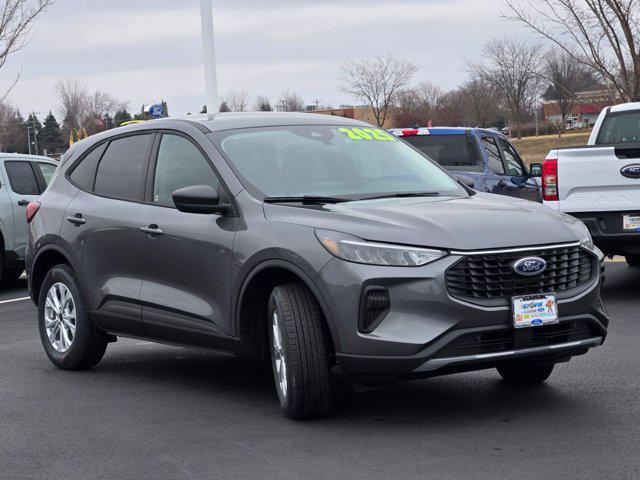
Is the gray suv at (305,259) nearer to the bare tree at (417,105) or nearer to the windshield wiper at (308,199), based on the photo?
the windshield wiper at (308,199)

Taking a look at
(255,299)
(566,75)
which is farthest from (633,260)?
(566,75)

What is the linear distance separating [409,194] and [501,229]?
956 millimetres

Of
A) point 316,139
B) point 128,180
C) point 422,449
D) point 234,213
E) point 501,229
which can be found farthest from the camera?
point 128,180

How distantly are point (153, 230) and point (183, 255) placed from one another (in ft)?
1.15

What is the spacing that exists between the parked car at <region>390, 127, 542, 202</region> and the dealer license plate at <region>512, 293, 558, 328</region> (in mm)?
9191

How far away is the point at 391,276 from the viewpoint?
5555 millimetres

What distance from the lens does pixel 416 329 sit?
554 cm

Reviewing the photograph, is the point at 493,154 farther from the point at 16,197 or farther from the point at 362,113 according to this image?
the point at 362,113

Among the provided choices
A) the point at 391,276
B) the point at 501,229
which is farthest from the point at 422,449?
the point at 501,229

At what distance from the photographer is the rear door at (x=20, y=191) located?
14727mm

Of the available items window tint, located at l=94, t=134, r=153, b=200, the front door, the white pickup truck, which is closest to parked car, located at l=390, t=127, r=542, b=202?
the white pickup truck

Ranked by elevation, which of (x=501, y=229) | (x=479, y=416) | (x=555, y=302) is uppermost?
(x=501, y=229)

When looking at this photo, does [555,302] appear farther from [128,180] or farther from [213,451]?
[128,180]

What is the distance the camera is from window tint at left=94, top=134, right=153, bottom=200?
7.46 m
